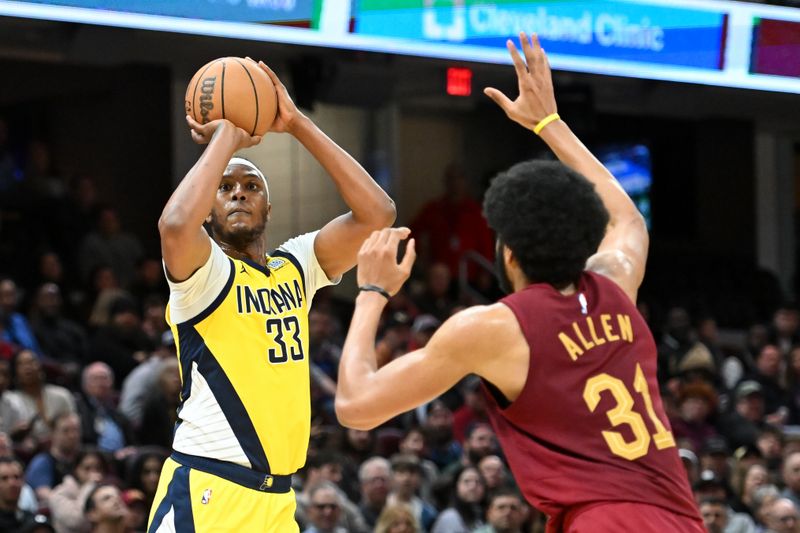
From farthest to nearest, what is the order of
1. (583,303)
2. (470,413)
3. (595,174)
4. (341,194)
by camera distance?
(470,413)
(341,194)
(595,174)
(583,303)

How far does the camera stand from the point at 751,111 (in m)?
19.4

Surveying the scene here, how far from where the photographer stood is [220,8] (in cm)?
793

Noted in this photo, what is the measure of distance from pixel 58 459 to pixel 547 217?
6522mm

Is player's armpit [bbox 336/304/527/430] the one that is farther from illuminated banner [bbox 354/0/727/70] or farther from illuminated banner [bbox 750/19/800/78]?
illuminated banner [bbox 750/19/800/78]

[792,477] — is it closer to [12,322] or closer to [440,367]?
[12,322]

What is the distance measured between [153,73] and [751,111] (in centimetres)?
814

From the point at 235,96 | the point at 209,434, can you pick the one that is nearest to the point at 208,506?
the point at 209,434

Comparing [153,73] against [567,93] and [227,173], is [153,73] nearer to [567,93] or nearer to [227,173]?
[567,93]

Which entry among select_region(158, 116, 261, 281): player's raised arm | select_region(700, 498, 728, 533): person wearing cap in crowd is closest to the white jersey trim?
select_region(158, 116, 261, 281): player's raised arm

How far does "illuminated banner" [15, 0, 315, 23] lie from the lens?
724 cm

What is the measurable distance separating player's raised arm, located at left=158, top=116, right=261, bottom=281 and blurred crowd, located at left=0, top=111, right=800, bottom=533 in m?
3.86

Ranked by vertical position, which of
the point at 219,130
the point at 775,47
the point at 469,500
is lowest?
the point at 469,500

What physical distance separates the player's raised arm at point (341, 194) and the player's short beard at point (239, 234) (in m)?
0.26

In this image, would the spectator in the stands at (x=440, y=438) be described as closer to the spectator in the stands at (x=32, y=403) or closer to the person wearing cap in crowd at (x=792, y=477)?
the person wearing cap in crowd at (x=792, y=477)
